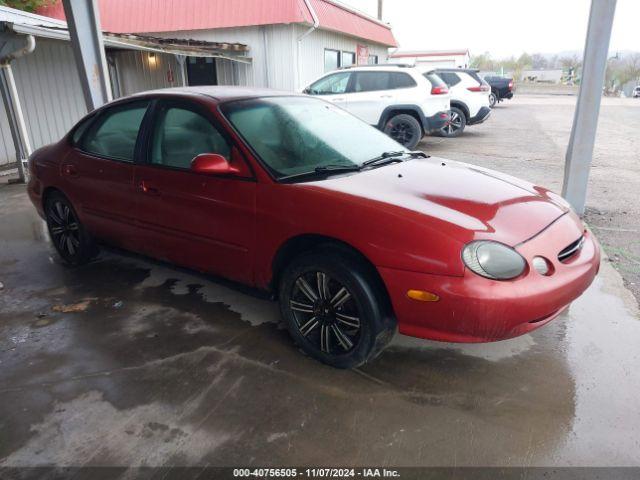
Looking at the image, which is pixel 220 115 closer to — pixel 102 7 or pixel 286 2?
pixel 286 2

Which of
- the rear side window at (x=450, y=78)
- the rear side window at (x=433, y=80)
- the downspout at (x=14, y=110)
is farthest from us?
the rear side window at (x=450, y=78)

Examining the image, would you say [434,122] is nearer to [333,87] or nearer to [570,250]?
[333,87]

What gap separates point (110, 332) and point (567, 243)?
118 inches

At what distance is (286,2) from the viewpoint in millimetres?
13453

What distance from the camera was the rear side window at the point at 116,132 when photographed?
147 inches

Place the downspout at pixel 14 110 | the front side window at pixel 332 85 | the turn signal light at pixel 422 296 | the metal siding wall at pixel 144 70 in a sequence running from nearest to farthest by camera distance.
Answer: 1. the turn signal light at pixel 422 296
2. the downspout at pixel 14 110
3. the front side window at pixel 332 85
4. the metal siding wall at pixel 144 70

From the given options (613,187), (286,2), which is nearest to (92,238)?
(613,187)

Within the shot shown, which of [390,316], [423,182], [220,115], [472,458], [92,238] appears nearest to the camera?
[472,458]

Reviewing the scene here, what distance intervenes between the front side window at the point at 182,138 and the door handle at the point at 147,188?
0.17 metres

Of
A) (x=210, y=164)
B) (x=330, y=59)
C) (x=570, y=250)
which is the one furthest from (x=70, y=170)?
(x=330, y=59)

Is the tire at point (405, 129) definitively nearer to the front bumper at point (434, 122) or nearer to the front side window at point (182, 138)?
the front bumper at point (434, 122)

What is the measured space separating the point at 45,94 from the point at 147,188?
8691 millimetres

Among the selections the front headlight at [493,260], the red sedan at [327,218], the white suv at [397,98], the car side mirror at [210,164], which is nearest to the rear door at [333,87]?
the white suv at [397,98]

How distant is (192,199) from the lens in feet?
10.8
